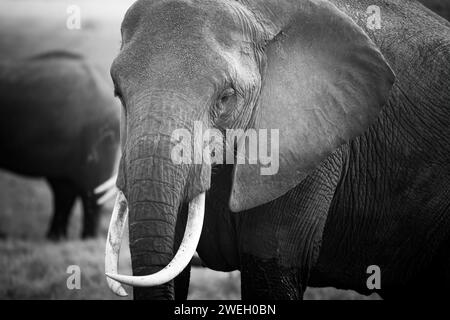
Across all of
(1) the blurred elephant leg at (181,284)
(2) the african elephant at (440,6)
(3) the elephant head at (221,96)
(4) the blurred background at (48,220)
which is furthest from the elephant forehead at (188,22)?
(2) the african elephant at (440,6)

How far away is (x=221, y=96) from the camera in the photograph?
12.4 ft

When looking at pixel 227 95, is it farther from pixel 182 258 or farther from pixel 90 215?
pixel 90 215

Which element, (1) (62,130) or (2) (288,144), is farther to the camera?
(1) (62,130)

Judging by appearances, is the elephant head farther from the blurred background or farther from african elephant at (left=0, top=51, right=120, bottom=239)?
african elephant at (left=0, top=51, right=120, bottom=239)

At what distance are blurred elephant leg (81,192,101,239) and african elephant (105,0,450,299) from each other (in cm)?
585

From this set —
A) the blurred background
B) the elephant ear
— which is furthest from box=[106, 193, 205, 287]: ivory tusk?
the blurred background

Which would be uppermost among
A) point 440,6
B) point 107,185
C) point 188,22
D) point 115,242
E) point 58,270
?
point 188,22

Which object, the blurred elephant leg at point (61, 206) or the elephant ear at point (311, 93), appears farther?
the blurred elephant leg at point (61, 206)

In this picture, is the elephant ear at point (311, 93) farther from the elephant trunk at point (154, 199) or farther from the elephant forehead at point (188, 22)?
Answer: the elephant trunk at point (154, 199)

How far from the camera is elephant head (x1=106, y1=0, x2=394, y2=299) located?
353 cm

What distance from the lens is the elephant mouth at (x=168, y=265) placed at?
3.38 meters

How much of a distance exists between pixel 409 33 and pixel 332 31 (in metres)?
0.92

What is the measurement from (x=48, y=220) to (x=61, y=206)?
→ 1.72m

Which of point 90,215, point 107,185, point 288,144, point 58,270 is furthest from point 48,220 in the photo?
point 288,144
